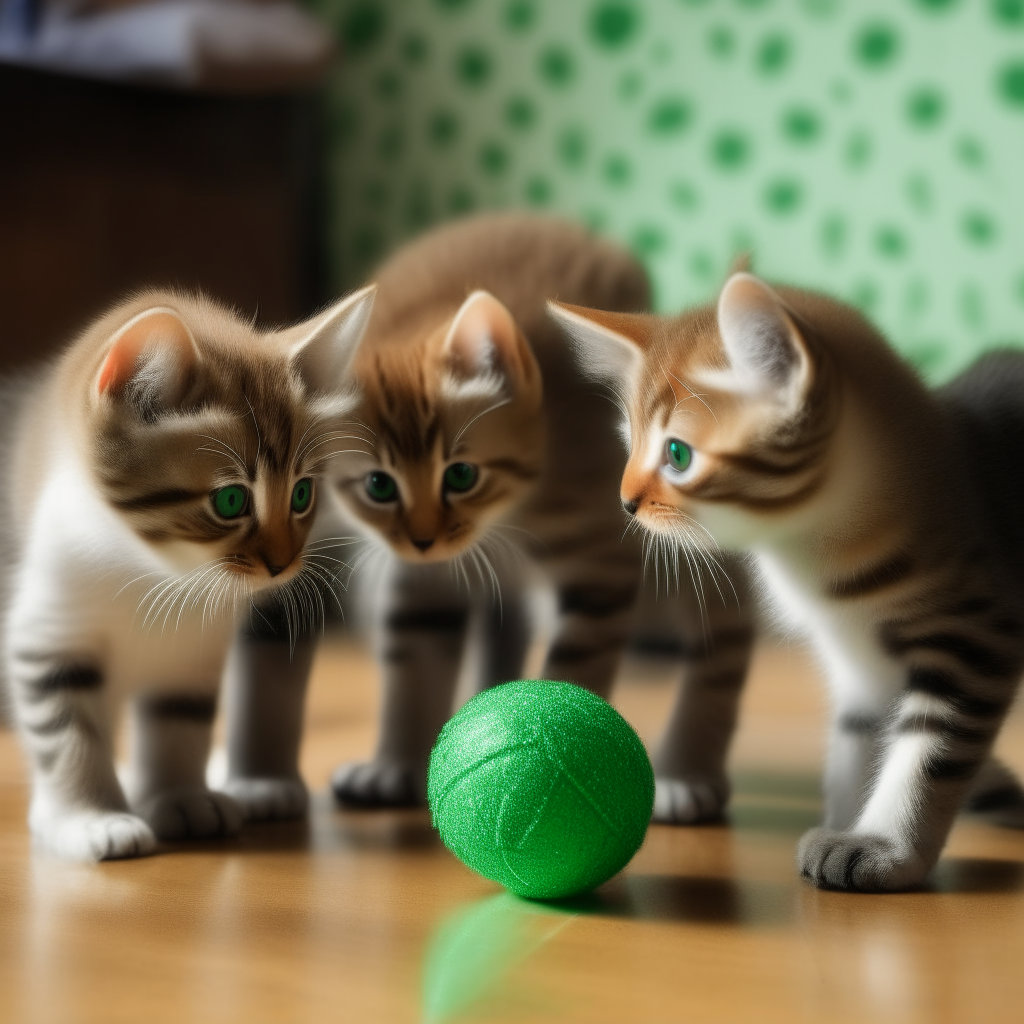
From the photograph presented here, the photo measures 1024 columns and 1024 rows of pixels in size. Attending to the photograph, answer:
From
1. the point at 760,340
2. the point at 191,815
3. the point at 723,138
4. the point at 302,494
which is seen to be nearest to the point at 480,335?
the point at 302,494

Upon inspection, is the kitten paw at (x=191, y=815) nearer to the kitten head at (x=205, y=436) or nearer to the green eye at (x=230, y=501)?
the kitten head at (x=205, y=436)

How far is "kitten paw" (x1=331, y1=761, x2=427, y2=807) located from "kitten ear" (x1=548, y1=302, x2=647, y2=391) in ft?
1.90

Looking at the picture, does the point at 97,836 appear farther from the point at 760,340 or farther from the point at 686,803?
the point at 760,340

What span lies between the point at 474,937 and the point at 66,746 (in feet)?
1.74

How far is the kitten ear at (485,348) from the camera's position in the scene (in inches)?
60.4

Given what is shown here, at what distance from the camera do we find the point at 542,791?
1.19m

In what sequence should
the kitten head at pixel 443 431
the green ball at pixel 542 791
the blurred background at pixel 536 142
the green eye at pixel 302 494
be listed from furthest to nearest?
the blurred background at pixel 536 142 → the kitten head at pixel 443 431 → the green eye at pixel 302 494 → the green ball at pixel 542 791

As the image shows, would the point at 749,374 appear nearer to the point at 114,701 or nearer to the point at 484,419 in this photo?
the point at 484,419

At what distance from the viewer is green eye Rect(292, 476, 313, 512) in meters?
1.42

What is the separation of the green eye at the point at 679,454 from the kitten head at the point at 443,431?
0.29m

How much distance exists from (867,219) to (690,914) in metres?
2.12

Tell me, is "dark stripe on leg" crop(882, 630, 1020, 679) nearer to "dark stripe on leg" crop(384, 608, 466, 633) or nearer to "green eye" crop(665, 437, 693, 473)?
"green eye" crop(665, 437, 693, 473)

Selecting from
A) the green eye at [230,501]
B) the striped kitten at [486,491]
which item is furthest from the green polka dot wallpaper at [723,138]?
the green eye at [230,501]

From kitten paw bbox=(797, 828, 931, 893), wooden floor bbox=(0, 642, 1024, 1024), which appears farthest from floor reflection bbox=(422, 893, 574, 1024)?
kitten paw bbox=(797, 828, 931, 893)
